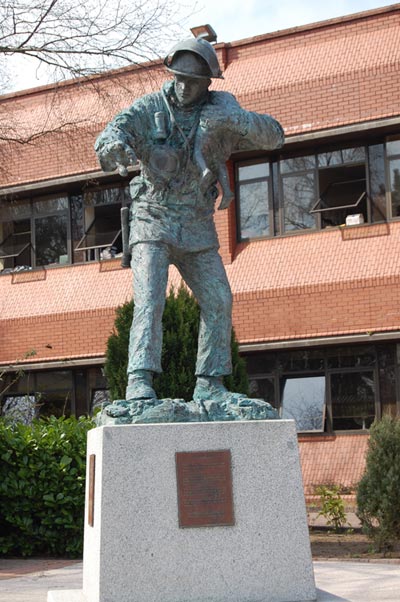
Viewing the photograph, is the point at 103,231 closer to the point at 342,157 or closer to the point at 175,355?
the point at 342,157

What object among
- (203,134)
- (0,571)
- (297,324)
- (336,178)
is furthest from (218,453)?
(336,178)

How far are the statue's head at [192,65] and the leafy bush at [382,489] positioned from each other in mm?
6343

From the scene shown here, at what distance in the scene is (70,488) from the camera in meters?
12.3

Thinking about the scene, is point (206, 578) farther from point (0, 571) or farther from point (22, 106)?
point (22, 106)

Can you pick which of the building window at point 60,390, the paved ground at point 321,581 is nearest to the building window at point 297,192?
the building window at point 60,390

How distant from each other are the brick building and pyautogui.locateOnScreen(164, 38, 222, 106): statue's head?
10449 mm

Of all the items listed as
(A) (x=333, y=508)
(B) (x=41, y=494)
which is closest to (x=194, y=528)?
(B) (x=41, y=494)

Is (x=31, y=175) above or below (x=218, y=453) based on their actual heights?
above

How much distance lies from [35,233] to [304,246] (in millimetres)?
6628

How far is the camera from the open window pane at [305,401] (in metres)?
19.3

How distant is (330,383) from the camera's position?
1938 centimetres

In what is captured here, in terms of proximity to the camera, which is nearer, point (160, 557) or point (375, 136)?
point (160, 557)

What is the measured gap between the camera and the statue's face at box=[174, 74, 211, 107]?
7332 mm

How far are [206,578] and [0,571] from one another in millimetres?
5299
